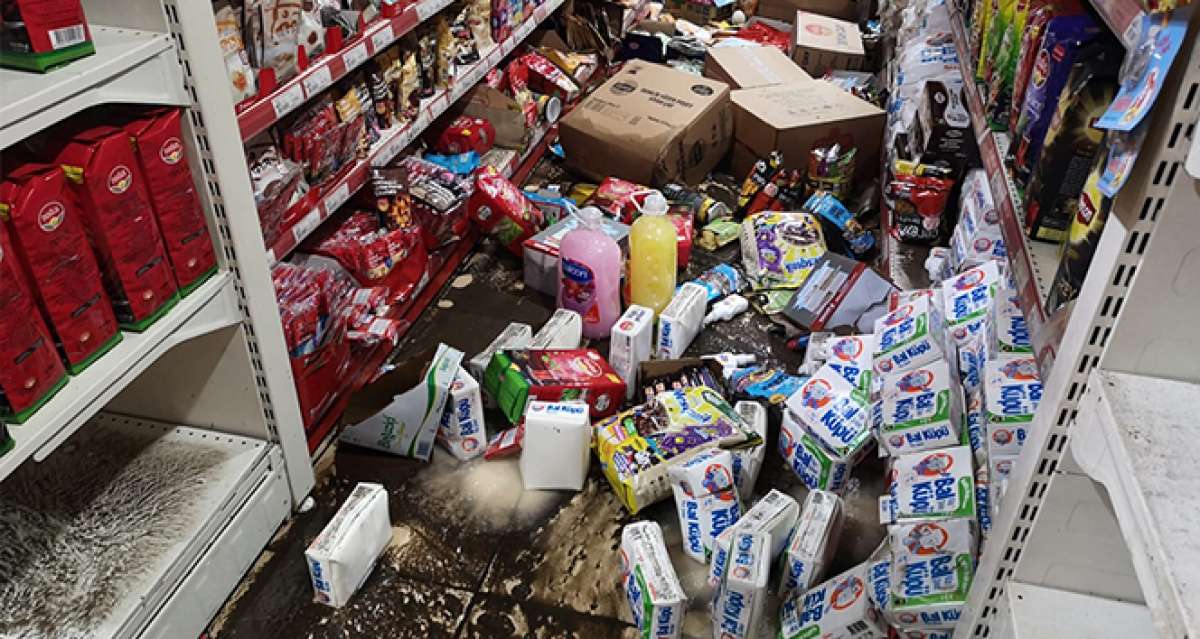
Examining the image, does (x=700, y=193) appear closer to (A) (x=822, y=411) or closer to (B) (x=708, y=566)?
(A) (x=822, y=411)

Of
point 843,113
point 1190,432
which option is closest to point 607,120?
point 843,113

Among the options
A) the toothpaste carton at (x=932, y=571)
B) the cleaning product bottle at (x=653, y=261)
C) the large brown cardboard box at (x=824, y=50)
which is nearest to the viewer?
the toothpaste carton at (x=932, y=571)

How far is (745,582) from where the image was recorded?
1892 mm

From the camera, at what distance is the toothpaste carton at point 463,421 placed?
247cm

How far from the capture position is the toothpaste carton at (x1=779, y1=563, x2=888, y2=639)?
6.05 feet

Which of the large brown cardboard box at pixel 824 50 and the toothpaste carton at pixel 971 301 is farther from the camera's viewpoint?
the large brown cardboard box at pixel 824 50

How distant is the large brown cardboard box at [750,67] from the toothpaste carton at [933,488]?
2.72 m

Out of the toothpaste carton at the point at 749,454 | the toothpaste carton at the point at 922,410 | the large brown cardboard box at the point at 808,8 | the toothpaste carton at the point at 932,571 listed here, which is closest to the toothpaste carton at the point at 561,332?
the toothpaste carton at the point at 749,454

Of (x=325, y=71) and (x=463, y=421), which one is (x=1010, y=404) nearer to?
(x=463, y=421)

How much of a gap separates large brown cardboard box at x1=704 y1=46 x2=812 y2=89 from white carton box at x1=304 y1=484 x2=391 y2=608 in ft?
9.44

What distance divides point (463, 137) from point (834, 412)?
1.95m

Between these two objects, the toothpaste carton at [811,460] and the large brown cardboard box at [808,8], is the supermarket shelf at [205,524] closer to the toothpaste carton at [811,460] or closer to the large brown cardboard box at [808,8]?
→ the toothpaste carton at [811,460]

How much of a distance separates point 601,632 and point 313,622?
688 mm

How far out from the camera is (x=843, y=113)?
3875mm
